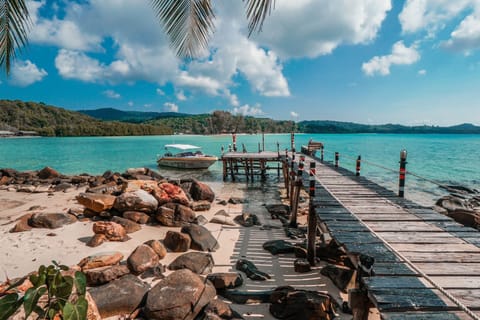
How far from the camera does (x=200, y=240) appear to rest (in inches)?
282

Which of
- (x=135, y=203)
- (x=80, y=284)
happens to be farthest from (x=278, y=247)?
(x=80, y=284)

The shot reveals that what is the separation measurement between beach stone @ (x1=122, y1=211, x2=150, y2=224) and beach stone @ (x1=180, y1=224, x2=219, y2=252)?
6.64 feet

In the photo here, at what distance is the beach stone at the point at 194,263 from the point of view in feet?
19.1

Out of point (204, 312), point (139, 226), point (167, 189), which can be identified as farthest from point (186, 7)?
point (167, 189)

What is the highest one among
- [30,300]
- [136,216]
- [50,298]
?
[30,300]

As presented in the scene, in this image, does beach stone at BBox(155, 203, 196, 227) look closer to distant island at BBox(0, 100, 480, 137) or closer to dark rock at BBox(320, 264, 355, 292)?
dark rock at BBox(320, 264, 355, 292)

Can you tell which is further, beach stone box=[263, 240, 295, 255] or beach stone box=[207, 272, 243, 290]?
beach stone box=[263, 240, 295, 255]

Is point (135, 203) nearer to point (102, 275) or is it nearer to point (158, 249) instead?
point (158, 249)

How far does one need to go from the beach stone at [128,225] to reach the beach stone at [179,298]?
3.91 metres

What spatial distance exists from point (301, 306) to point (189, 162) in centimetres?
2267

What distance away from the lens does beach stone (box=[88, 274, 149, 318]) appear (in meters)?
4.36

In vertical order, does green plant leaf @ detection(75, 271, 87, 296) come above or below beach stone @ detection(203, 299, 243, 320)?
above

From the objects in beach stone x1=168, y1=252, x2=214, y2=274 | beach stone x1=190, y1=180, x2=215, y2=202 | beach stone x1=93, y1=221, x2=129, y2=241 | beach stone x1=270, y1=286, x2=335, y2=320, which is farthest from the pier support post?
beach stone x1=190, y1=180, x2=215, y2=202

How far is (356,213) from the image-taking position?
19.1 ft
